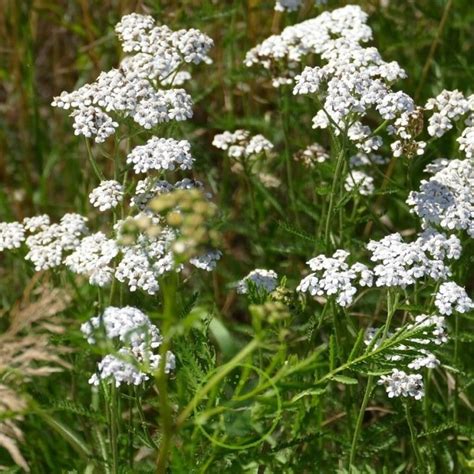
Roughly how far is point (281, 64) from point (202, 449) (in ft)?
6.73

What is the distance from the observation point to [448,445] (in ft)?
13.2

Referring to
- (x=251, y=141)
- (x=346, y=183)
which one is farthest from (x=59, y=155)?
(x=346, y=183)

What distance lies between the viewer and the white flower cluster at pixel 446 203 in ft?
11.7

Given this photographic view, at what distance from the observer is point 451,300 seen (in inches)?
134

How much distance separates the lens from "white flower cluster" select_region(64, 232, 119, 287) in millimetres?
3492

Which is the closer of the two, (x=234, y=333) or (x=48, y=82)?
(x=234, y=333)

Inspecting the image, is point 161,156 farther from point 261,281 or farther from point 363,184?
point 363,184

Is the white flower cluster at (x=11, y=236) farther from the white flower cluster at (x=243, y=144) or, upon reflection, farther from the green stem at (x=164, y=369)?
the green stem at (x=164, y=369)

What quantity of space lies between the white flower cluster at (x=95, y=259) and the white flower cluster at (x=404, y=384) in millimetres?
1039

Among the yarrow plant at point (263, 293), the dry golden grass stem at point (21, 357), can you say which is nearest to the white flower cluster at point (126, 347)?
the yarrow plant at point (263, 293)

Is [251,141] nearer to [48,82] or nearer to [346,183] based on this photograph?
[346,183]

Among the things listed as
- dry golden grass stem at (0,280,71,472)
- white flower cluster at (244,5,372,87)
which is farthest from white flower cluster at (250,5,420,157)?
dry golden grass stem at (0,280,71,472)

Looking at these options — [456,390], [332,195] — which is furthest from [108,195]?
[456,390]

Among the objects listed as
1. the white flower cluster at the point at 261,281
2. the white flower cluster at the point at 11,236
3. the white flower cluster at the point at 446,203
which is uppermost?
the white flower cluster at the point at 446,203
